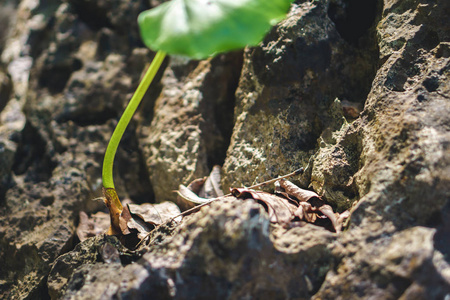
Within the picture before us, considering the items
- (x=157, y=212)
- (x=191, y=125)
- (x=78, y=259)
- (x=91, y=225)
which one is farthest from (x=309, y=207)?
(x=91, y=225)

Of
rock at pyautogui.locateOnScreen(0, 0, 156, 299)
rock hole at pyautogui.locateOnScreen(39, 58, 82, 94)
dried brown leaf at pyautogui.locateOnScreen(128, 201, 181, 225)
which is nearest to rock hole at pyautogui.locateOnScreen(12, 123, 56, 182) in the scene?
rock at pyautogui.locateOnScreen(0, 0, 156, 299)

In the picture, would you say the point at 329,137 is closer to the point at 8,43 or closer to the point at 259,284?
the point at 259,284

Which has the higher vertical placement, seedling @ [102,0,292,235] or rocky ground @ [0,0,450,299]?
seedling @ [102,0,292,235]

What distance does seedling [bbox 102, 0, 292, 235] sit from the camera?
101 centimetres

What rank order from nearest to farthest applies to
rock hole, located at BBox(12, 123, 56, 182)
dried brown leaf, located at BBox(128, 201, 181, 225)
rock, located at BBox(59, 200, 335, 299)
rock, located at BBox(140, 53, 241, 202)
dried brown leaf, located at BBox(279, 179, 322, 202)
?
rock, located at BBox(59, 200, 335, 299)
dried brown leaf, located at BBox(279, 179, 322, 202)
dried brown leaf, located at BBox(128, 201, 181, 225)
rock, located at BBox(140, 53, 241, 202)
rock hole, located at BBox(12, 123, 56, 182)

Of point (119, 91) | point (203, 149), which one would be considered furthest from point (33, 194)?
point (203, 149)

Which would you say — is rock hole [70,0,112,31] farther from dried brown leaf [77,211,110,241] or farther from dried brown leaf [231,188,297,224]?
dried brown leaf [231,188,297,224]

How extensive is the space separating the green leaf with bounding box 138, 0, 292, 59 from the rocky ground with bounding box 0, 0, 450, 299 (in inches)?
16.7

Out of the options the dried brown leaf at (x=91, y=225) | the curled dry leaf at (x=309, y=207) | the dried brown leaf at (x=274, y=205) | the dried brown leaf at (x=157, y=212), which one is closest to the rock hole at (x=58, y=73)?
the dried brown leaf at (x=91, y=225)

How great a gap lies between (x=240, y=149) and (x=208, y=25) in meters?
0.66

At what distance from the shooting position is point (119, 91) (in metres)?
2.04

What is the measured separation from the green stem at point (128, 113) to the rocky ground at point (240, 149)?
0.94ft

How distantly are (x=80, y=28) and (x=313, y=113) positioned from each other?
1739mm

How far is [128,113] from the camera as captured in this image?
129cm
